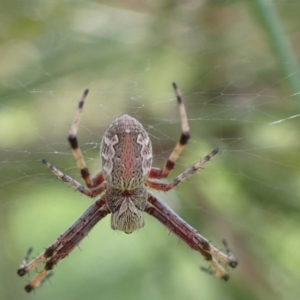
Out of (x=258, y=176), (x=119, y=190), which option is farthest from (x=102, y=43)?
(x=258, y=176)

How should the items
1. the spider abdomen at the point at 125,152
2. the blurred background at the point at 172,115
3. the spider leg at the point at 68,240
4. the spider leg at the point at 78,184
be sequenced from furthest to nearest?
the spider leg at the point at 68,240 → the blurred background at the point at 172,115 → the spider leg at the point at 78,184 → the spider abdomen at the point at 125,152

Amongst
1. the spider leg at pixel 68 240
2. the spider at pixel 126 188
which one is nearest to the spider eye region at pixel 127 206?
the spider at pixel 126 188

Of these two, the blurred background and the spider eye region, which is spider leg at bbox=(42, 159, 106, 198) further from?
the blurred background

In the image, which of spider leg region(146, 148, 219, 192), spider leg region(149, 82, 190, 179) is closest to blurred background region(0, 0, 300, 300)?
spider leg region(146, 148, 219, 192)

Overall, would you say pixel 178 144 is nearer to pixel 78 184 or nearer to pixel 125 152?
pixel 125 152

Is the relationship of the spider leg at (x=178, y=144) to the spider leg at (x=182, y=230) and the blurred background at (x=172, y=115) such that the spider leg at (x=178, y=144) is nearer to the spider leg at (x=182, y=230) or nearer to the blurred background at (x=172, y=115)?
the blurred background at (x=172, y=115)

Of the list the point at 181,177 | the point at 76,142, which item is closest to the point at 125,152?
the point at 76,142

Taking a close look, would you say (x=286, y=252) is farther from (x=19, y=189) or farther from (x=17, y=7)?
(x=17, y=7)
